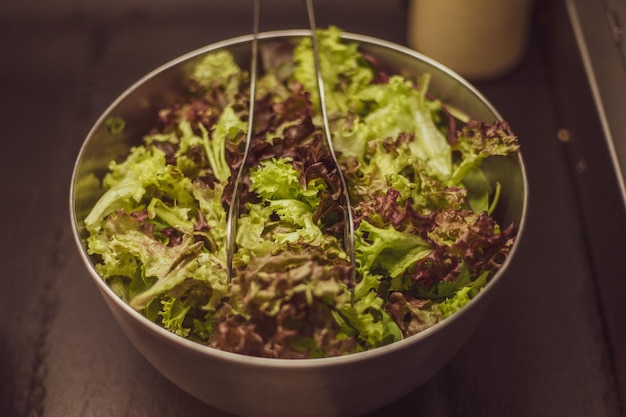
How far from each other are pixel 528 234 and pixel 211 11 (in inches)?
31.7

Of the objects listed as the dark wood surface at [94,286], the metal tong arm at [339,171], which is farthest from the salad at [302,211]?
the dark wood surface at [94,286]

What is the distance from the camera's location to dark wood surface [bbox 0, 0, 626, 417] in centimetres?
87

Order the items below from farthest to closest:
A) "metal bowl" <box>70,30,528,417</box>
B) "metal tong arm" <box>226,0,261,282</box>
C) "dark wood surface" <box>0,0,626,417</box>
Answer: "dark wood surface" <box>0,0,626,417</box>
"metal tong arm" <box>226,0,261,282</box>
"metal bowl" <box>70,30,528,417</box>

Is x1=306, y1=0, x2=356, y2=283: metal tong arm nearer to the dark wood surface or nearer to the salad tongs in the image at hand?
the salad tongs

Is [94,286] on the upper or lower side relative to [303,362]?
upper

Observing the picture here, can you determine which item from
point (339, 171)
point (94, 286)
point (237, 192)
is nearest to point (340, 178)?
point (339, 171)

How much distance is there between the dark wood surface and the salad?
129 millimetres

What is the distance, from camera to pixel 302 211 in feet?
2.59

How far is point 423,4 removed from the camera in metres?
1.20

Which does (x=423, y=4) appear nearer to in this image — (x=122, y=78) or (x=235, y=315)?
(x=122, y=78)

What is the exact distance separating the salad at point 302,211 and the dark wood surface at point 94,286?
5.1 inches

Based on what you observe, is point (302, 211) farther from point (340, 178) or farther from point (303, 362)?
point (303, 362)

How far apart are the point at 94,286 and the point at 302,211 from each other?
398 mm

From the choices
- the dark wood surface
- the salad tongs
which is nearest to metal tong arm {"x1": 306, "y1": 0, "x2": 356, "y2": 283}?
the salad tongs
